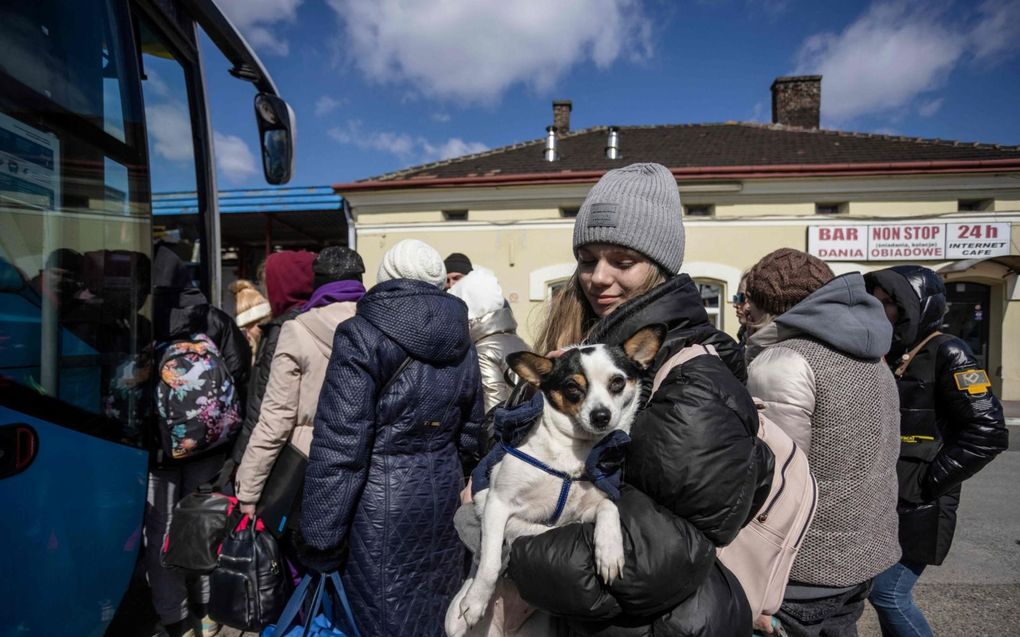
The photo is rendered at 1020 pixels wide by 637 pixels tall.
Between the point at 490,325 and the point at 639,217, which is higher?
the point at 639,217

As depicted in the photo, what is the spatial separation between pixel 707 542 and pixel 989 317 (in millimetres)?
16284

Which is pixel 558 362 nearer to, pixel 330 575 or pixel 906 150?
pixel 330 575

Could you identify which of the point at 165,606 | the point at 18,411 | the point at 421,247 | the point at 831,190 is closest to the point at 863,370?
the point at 421,247

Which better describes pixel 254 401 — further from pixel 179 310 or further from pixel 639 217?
pixel 639 217

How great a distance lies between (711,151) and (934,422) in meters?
13.7

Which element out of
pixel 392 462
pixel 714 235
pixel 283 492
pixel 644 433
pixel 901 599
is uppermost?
pixel 714 235

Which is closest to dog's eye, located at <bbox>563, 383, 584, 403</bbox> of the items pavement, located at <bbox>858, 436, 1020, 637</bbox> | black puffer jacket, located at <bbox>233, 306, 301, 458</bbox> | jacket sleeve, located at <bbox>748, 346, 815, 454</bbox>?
jacket sleeve, located at <bbox>748, 346, 815, 454</bbox>

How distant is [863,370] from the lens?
219 centimetres

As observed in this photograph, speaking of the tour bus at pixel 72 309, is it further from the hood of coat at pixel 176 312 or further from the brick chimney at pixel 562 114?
the brick chimney at pixel 562 114

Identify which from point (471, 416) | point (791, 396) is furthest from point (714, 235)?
point (791, 396)

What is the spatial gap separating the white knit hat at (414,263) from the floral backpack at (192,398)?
1.13 metres

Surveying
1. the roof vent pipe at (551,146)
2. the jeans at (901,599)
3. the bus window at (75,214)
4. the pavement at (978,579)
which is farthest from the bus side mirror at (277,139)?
the roof vent pipe at (551,146)

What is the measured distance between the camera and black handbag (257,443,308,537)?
9.30 feet

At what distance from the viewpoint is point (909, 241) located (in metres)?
12.4
